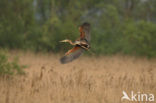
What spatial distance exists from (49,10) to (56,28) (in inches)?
100

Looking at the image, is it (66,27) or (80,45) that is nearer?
(80,45)

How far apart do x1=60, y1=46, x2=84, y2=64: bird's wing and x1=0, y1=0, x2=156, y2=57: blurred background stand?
11.9 metres

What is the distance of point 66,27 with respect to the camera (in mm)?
18016

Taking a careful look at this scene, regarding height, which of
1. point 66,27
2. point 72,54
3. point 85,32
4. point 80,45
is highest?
point 66,27

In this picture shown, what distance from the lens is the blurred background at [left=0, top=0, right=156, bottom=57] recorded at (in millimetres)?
19108

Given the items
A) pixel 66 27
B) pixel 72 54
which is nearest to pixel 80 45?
pixel 72 54

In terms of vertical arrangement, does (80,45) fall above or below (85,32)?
below

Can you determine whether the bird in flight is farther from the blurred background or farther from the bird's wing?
the blurred background

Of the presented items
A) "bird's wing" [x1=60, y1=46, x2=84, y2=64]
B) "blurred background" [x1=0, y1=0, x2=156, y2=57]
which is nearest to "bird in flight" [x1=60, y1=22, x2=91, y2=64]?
"bird's wing" [x1=60, y1=46, x2=84, y2=64]

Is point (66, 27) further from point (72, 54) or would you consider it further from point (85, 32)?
point (72, 54)

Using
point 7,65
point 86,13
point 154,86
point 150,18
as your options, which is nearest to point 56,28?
point 86,13

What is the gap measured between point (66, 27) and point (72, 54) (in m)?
12.3

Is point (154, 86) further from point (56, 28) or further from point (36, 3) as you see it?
point (36, 3)

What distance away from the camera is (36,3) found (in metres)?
22.9
